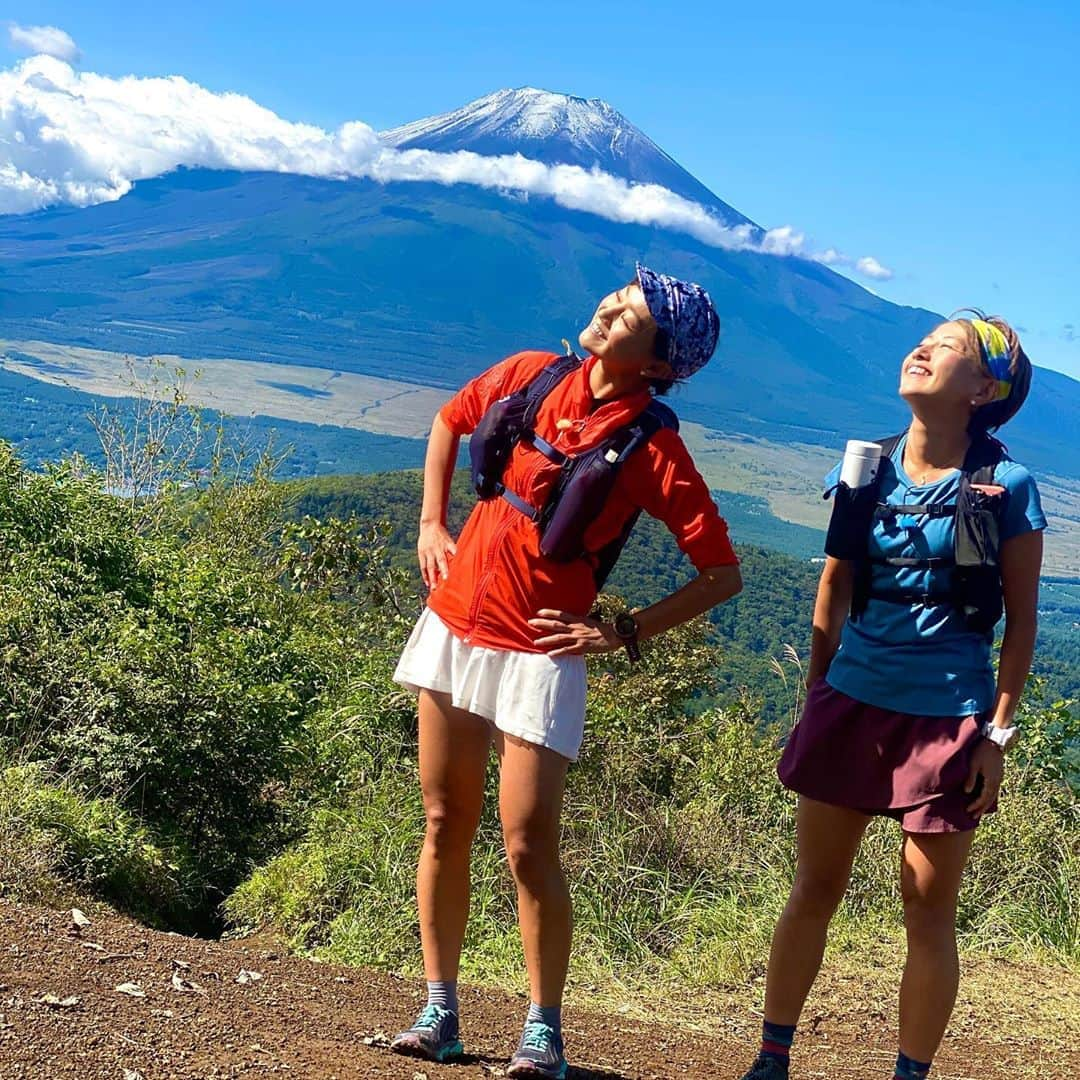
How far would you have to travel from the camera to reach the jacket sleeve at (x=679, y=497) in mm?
2781

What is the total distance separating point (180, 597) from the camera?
797cm

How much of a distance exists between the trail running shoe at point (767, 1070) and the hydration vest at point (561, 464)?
1107mm

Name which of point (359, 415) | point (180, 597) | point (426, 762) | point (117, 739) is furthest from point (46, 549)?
point (359, 415)

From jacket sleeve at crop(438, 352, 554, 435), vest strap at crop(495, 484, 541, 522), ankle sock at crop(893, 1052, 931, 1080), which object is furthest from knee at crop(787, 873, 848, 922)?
jacket sleeve at crop(438, 352, 554, 435)

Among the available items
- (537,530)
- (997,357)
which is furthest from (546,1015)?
(997,357)

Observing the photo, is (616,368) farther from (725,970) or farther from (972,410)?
(725,970)

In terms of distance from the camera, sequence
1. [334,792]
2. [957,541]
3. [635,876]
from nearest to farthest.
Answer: [957,541] → [635,876] → [334,792]

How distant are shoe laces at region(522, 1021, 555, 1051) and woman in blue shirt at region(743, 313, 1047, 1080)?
1.55 ft

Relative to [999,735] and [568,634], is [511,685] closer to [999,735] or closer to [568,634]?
[568,634]

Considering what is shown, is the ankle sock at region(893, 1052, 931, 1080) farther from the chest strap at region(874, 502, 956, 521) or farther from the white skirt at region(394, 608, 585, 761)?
the chest strap at region(874, 502, 956, 521)

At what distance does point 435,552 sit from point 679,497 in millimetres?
656

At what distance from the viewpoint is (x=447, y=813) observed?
3.02m

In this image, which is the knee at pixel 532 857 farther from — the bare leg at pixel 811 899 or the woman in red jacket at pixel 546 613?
the bare leg at pixel 811 899

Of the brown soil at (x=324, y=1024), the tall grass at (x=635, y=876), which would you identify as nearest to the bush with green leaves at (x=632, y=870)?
the tall grass at (x=635, y=876)
